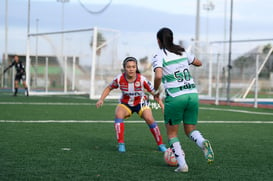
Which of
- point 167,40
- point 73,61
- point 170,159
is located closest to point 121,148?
point 170,159

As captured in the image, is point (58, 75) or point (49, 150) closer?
point (49, 150)

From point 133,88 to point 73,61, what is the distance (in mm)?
20734

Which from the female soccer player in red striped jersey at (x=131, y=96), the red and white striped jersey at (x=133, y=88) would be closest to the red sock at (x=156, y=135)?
the female soccer player in red striped jersey at (x=131, y=96)

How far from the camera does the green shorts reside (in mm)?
7043

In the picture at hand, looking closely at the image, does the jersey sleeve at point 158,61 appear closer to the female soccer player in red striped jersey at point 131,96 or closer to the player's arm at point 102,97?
the female soccer player in red striped jersey at point 131,96

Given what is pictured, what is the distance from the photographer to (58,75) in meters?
30.8

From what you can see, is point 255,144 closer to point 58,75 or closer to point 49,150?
point 49,150

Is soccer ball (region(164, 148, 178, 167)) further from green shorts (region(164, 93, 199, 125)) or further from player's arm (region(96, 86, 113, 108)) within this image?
player's arm (region(96, 86, 113, 108))

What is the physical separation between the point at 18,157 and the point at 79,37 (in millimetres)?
21072

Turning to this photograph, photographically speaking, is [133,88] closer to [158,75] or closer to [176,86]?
[176,86]

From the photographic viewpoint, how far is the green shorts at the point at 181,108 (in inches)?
277

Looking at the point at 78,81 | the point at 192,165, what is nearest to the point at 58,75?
the point at 78,81

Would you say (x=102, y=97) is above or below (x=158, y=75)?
below

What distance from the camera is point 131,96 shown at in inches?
367
